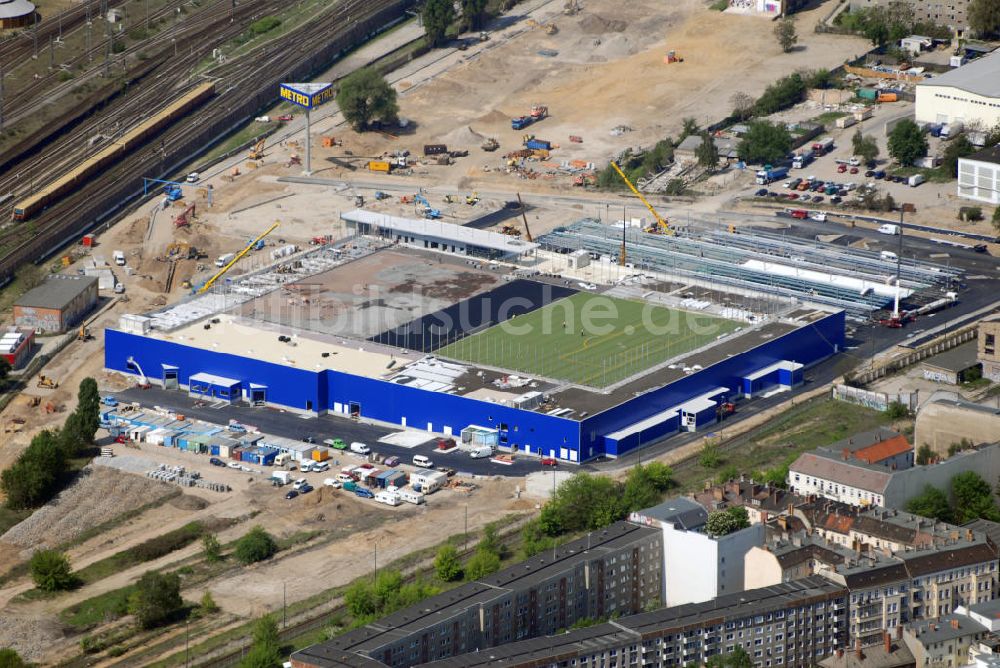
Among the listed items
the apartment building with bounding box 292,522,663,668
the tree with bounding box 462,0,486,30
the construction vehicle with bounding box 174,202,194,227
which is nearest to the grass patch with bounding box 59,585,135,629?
the apartment building with bounding box 292,522,663,668

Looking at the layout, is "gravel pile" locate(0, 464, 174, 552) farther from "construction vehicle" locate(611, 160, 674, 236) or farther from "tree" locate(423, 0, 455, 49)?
"tree" locate(423, 0, 455, 49)

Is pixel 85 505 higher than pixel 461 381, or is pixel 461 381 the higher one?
pixel 461 381

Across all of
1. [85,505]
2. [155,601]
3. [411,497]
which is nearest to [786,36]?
[411,497]

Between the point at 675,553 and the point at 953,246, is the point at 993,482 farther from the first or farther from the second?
the point at 953,246

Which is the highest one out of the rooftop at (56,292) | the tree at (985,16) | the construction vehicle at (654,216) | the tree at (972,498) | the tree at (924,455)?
the tree at (985,16)

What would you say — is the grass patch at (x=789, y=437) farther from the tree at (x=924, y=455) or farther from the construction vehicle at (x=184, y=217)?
the construction vehicle at (x=184, y=217)

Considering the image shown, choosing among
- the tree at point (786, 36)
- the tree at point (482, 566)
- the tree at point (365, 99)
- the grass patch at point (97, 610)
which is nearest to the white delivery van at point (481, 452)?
the tree at point (482, 566)

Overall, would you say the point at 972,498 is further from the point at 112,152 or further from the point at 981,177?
the point at 112,152

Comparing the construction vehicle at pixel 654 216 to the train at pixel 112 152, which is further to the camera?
the train at pixel 112 152
